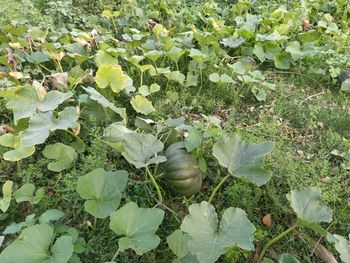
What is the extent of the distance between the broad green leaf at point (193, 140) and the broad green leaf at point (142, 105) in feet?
1.67

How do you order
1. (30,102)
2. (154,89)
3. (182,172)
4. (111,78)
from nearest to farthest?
(182,172)
(30,102)
(111,78)
(154,89)

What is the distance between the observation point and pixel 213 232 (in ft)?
5.71

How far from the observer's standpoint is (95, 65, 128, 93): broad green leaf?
260cm

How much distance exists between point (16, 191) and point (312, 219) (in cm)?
146

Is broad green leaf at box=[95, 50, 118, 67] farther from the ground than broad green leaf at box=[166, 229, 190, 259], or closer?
farther from the ground

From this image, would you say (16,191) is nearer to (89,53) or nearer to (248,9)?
(89,53)

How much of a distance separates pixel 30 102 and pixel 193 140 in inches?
38.2

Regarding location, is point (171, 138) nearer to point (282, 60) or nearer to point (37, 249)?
point (37, 249)

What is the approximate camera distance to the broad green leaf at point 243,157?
200cm

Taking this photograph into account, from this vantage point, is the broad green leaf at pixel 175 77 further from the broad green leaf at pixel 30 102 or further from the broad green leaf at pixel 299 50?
the broad green leaf at pixel 299 50

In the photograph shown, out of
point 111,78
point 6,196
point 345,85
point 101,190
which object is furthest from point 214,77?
point 6,196

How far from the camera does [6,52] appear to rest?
3.03 m

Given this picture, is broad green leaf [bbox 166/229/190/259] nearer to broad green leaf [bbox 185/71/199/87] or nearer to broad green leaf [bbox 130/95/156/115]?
broad green leaf [bbox 130/95/156/115]

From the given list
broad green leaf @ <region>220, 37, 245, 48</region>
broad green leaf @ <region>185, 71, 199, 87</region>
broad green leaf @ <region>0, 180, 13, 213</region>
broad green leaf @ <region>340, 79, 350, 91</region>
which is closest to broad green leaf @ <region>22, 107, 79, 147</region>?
broad green leaf @ <region>0, 180, 13, 213</region>
